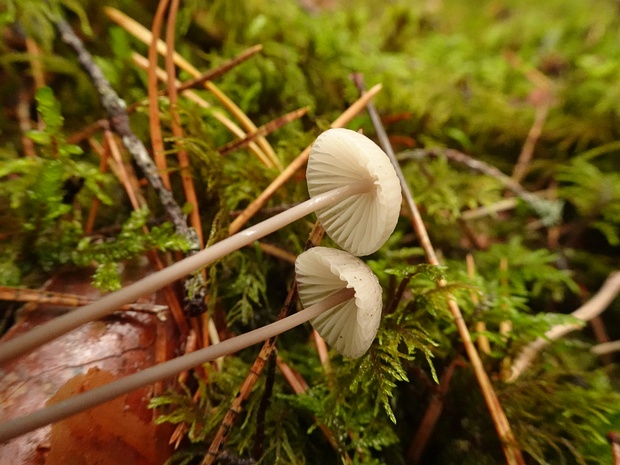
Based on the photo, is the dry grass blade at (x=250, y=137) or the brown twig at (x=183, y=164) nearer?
the brown twig at (x=183, y=164)

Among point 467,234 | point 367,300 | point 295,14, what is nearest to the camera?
point 367,300

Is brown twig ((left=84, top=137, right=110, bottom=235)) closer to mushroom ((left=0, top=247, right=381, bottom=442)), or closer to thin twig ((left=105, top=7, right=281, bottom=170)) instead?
thin twig ((left=105, top=7, right=281, bottom=170))

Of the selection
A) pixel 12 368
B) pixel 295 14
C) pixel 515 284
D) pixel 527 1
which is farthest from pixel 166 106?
pixel 527 1

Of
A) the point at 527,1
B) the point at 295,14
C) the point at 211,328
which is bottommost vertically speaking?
the point at 211,328

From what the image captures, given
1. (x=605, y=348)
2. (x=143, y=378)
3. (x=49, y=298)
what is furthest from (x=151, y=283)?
(x=605, y=348)

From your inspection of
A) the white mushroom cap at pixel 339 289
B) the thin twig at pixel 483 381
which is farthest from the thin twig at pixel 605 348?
the white mushroom cap at pixel 339 289

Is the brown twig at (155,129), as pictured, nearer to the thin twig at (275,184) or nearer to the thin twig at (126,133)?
the thin twig at (126,133)

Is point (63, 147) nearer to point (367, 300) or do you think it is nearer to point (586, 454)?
point (367, 300)

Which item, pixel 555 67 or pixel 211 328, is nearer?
pixel 211 328
